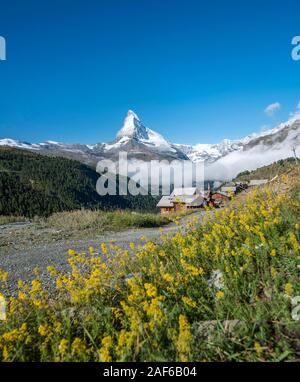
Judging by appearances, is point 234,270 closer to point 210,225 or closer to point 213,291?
point 213,291

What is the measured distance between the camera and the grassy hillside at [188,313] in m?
3.56

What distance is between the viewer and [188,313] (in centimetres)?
442

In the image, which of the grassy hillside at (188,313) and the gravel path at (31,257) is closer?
the grassy hillside at (188,313)

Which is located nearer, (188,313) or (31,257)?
(188,313)

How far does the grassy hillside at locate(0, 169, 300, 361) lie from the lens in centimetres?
356

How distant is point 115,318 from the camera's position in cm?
461

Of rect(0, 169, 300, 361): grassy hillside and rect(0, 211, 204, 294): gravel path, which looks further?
rect(0, 211, 204, 294): gravel path

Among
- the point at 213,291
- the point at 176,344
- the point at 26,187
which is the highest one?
the point at 26,187

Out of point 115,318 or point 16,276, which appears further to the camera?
point 16,276

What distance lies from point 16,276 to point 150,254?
4.06m

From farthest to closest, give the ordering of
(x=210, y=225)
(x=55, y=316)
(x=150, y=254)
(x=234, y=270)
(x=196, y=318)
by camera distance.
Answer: (x=210, y=225), (x=150, y=254), (x=234, y=270), (x=55, y=316), (x=196, y=318)

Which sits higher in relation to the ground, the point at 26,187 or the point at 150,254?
the point at 26,187
